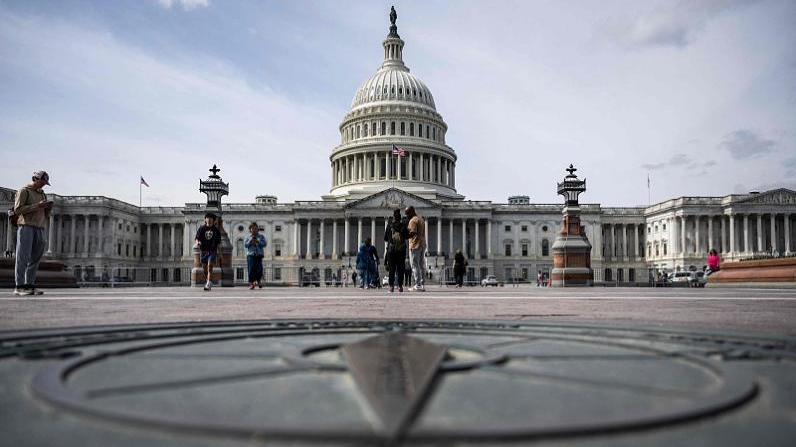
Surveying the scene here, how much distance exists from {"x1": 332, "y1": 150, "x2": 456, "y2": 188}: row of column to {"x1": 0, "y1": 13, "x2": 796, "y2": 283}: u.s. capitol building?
0.18 meters

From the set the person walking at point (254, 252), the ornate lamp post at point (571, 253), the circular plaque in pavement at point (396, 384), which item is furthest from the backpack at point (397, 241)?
the ornate lamp post at point (571, 253)

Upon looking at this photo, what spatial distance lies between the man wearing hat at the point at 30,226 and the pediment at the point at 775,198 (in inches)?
3769

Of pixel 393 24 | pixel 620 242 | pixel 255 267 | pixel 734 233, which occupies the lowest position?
pixel 255 267

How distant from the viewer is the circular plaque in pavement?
5.61 feet

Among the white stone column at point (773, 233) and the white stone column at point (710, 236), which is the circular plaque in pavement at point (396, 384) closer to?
the white stone column at point (710, 236)

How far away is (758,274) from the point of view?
23969 millimetres

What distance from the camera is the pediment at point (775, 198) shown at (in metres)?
89.9

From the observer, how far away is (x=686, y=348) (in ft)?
11.5

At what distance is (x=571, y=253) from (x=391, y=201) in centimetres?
5953

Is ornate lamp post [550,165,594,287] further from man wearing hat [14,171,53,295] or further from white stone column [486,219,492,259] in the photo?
white stone column [486,219,492,259]

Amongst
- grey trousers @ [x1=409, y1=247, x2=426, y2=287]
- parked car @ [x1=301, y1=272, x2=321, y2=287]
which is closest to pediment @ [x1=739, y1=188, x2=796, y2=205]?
parked car @ [x1=301, y1=272, x2=321, y2=287]

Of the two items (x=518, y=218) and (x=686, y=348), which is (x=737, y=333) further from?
(x=518, y=218)

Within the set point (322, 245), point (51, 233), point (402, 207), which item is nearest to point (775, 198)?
point (402, 207)

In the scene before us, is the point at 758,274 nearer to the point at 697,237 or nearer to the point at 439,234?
the point at 439,234
